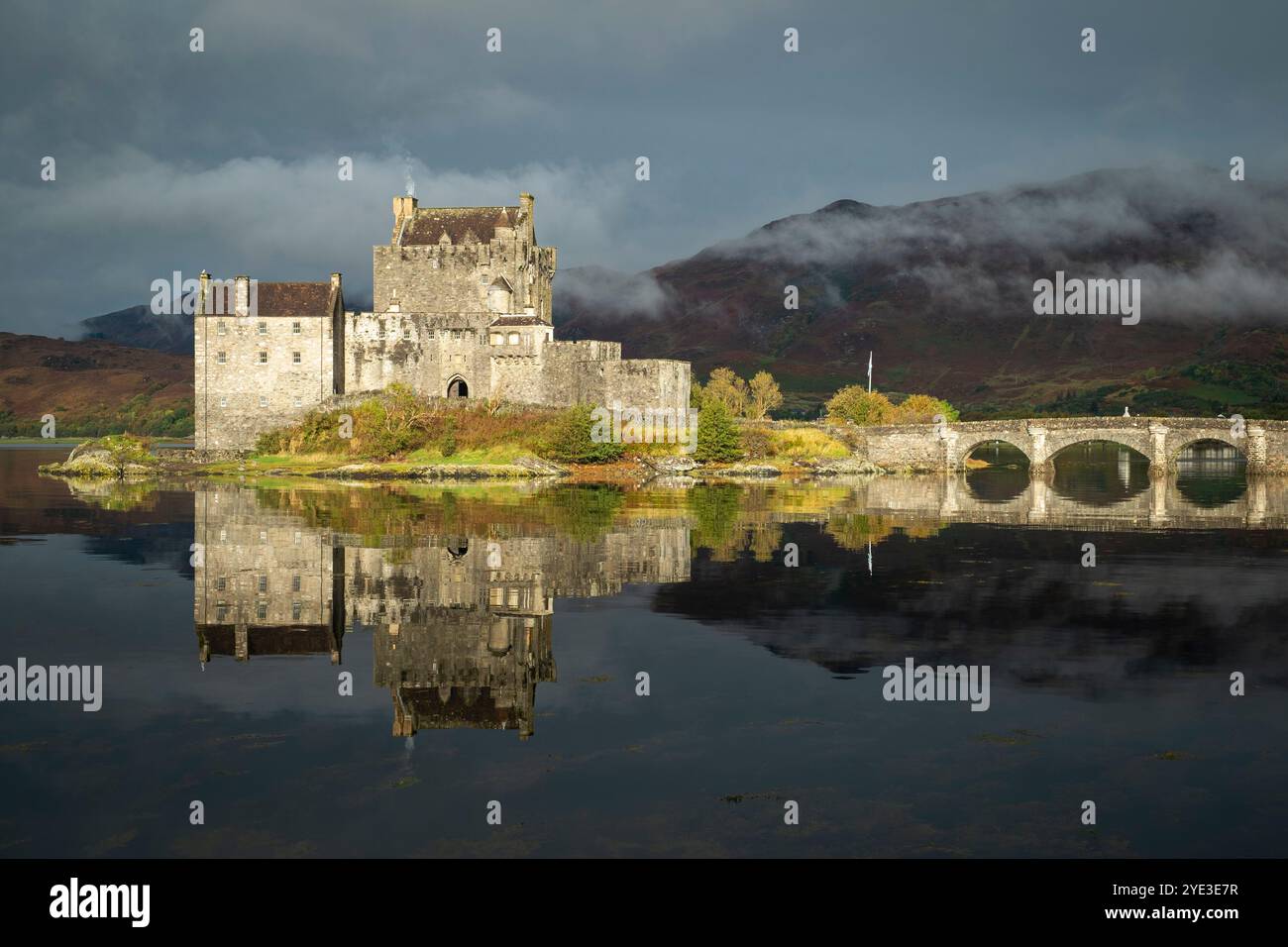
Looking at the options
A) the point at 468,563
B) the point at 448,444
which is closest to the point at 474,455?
the point at 448,444

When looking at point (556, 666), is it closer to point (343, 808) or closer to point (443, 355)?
point (343, 808)

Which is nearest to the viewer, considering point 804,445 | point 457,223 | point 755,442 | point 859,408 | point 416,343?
point 416,343

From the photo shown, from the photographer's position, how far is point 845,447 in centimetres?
9294

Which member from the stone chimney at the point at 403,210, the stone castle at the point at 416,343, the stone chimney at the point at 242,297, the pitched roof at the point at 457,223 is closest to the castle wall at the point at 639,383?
the stone castle at the point at 416,343

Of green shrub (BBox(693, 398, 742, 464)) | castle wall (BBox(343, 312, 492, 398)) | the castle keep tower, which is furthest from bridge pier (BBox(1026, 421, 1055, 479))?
castle wall (BBox(343, 312, 492, 398))

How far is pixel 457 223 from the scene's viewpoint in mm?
83625

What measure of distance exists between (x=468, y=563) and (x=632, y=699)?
527 inches

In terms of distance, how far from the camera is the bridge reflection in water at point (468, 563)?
18328mm

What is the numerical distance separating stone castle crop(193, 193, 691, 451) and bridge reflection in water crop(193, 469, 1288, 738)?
62.7 ft

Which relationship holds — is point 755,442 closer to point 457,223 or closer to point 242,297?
point 457,223

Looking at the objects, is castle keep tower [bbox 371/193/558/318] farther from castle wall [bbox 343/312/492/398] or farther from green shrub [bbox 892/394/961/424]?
green shrub [bbox 892/394/961/424]
